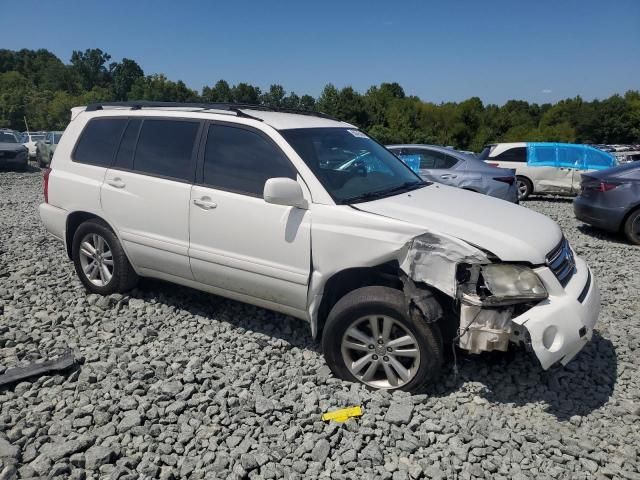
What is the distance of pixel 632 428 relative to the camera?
9.80 feet

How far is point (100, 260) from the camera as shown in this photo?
15.5 ft

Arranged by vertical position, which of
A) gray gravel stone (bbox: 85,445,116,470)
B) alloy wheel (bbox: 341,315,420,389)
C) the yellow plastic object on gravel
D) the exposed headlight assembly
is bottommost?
gray gravel stone (bbox: 85,445,116,470)

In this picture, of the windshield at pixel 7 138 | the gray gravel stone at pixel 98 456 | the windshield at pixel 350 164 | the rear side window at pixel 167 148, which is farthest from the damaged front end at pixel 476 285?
the windshield at pixel 7 138

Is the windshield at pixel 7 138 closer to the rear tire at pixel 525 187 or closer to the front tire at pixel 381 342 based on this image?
the rear tire at pixel 525 187

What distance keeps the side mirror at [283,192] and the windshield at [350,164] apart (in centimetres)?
25

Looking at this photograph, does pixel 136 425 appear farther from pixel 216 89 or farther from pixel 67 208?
pixel 216 89

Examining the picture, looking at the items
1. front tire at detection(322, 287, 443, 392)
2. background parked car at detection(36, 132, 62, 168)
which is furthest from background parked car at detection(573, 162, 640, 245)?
background parked car at detection(36, 132, 62, 168)

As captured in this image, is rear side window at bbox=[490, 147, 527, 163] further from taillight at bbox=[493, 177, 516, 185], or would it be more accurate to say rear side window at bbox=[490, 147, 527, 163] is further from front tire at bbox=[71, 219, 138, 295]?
front tire at bbox=[71, 219, 138, 295]

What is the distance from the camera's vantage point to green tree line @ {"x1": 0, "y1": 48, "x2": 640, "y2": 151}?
175 ft

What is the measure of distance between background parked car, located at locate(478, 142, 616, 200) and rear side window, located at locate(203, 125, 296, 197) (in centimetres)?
1043

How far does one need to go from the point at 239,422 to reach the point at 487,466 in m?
1.46

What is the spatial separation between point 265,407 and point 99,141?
10.4 feet

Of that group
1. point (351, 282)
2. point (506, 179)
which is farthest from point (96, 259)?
point (506, 179)

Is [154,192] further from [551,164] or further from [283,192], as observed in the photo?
[551,164]
